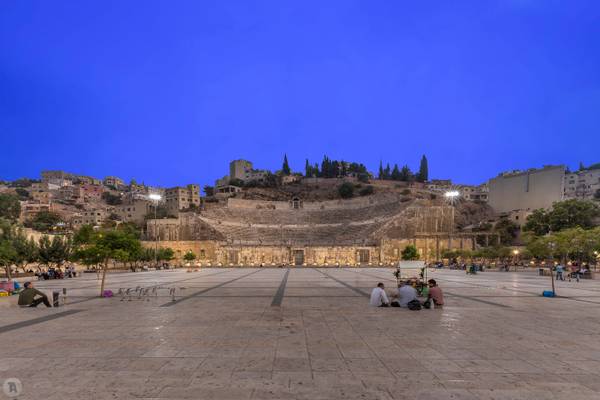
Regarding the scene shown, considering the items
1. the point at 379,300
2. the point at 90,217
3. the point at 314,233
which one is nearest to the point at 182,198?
the point at 90,217

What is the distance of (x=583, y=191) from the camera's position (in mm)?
110312

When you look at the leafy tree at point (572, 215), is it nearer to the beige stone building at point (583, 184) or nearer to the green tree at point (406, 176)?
the beige stone building at point (583, 184)

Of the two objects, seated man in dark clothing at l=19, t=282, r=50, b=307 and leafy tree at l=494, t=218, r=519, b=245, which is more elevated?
leafy tree at l=494, t=218, r=519, b=245

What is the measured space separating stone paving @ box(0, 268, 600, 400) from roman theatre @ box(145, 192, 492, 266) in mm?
48693

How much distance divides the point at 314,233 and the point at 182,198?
63421mm

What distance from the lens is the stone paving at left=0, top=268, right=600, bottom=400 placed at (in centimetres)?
553

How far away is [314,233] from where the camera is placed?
78938mm

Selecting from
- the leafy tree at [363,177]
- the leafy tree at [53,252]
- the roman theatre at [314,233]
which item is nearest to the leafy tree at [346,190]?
the leafy tree at [363,177]

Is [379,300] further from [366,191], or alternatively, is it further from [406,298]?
[366,191]

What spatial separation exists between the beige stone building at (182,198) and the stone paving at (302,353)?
115 meters

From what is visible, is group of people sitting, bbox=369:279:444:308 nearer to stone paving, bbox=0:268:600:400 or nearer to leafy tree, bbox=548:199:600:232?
stone paving, bbox=0:268:600:400

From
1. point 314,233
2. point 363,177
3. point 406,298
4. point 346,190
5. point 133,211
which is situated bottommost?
point 406,298

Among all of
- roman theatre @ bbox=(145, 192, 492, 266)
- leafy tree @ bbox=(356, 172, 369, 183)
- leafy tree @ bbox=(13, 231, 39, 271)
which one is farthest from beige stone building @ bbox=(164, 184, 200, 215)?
leafy tree @ bbox=(13, 231, 39, 271)

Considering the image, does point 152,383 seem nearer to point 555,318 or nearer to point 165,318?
point 165,318
